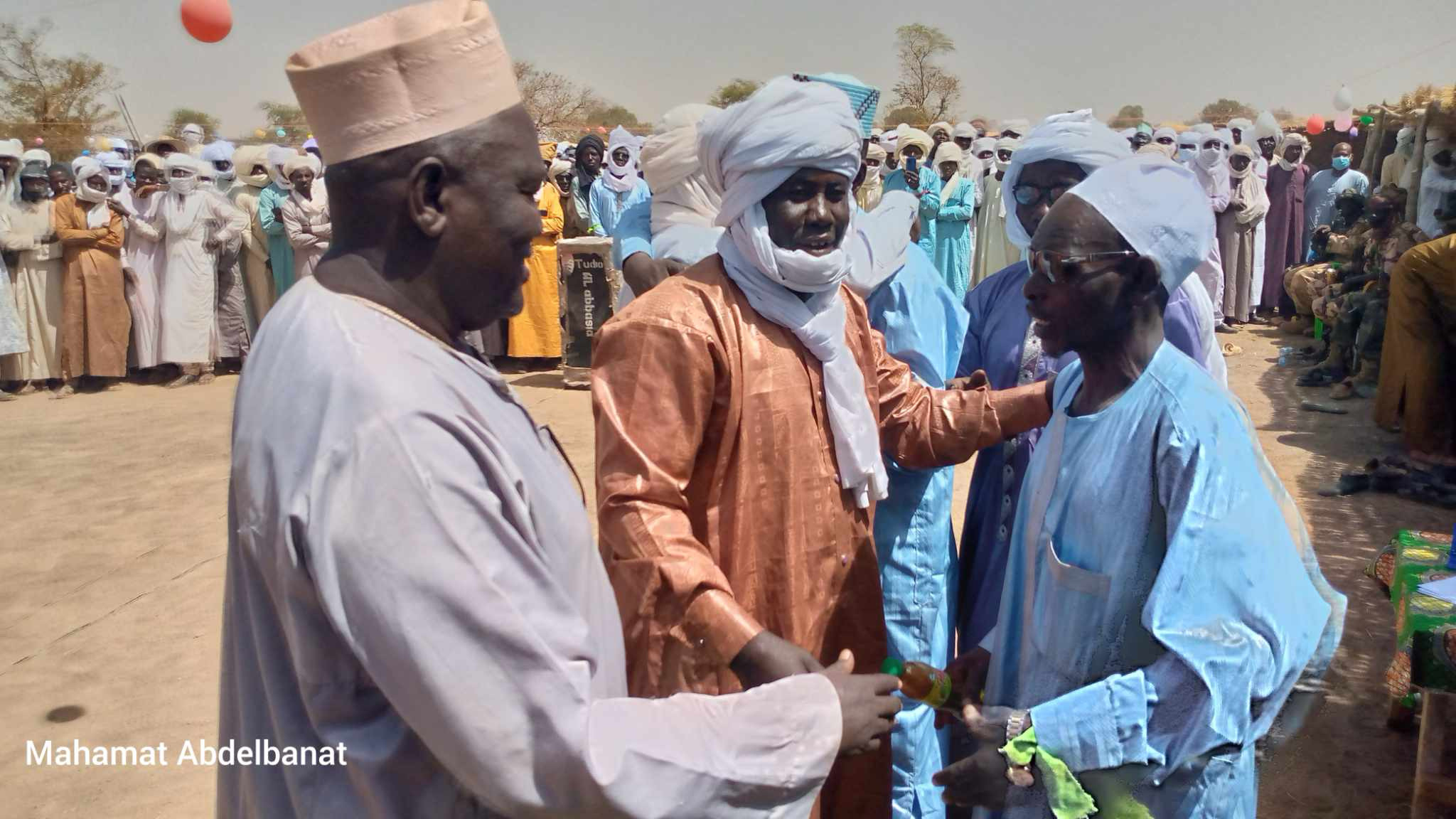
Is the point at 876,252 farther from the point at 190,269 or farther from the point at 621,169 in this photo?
the point at 190,269

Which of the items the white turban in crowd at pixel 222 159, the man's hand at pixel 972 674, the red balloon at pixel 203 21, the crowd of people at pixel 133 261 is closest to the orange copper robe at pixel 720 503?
the man's hand at pixel 972 674

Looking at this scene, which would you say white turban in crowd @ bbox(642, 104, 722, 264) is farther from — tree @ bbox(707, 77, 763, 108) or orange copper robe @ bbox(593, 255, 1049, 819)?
tree @ bbox(707, 77, 763, 108)

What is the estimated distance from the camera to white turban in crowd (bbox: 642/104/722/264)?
4207mm

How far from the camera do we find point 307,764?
3.91 feet

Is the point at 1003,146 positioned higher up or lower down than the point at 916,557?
higher up

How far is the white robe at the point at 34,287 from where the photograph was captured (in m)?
10.7

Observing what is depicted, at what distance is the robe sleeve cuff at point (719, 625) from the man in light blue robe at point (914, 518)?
79 centimetres

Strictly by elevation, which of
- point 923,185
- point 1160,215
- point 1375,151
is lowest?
point 1160,215

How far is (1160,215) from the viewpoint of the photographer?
1751 mm

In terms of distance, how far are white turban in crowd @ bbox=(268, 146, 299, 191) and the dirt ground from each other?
3044 mm

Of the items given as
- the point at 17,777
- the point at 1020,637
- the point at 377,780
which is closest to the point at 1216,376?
the point at 1020,637

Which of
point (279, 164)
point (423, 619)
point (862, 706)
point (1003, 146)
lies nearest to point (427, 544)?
point (423, 619)

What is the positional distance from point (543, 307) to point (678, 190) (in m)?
7.40

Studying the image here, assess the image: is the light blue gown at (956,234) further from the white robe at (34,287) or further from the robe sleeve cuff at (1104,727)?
the robe sleeve cuff at (1104,727)
